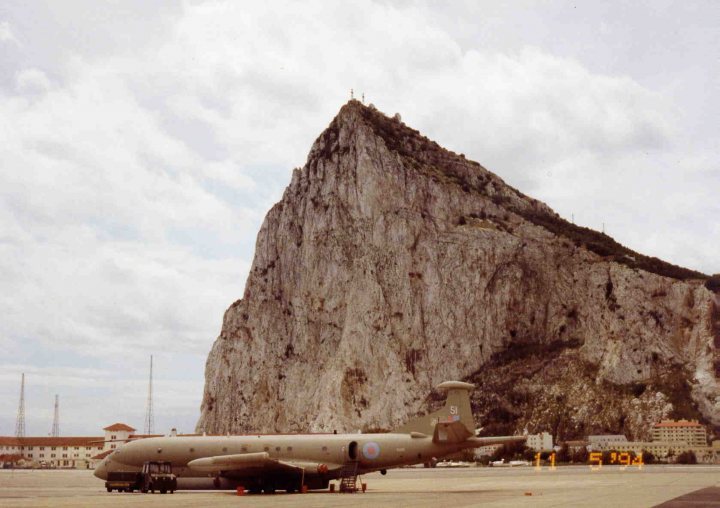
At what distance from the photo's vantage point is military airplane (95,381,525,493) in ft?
132

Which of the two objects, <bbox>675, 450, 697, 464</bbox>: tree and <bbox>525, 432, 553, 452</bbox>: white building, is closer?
<bbox>675, 450, 697, 464</bbox>: tree

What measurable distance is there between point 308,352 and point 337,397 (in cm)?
1590

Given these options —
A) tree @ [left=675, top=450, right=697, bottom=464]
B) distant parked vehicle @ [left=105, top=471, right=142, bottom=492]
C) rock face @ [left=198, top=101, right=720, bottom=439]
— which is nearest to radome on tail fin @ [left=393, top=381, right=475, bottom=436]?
distant parked vehicle @ [left=105, top=471, right=142, bottom=492]

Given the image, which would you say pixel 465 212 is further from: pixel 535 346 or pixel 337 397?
pixel 337 397

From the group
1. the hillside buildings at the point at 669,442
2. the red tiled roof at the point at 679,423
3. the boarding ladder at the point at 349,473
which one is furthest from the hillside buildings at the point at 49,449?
the boarding ladder at the point at 349,473

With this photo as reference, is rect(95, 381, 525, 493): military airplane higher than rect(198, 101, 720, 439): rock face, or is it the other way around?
rect(198, 101, 720, 439): rock face

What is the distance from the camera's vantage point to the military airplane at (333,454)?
40250 millimetres

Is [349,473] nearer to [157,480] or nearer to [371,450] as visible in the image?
[371,450]

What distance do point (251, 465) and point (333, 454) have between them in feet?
13.6

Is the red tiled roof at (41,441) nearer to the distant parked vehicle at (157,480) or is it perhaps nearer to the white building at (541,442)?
the white building at (541,442)

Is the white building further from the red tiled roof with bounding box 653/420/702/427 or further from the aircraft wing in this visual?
the aircraft wing

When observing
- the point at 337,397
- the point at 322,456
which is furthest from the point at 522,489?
the point at 337,397

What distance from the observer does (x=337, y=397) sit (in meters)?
131

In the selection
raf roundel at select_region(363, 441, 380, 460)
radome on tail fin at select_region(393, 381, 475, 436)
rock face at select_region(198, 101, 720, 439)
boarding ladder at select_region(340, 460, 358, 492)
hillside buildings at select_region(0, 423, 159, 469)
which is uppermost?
rock face at select_region(198, 101, 720, 439)
